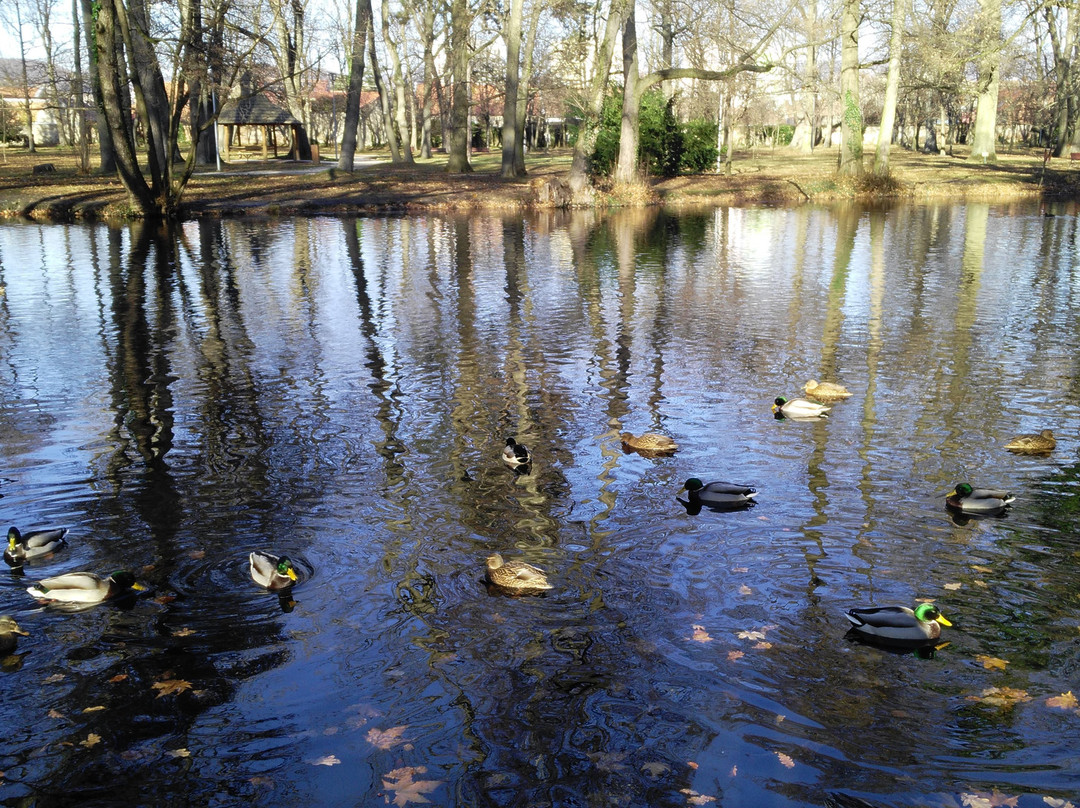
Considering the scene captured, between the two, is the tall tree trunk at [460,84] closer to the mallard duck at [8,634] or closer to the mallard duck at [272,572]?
the mallard duck at [272,572]

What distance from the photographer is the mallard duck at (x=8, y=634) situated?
19.2 ft

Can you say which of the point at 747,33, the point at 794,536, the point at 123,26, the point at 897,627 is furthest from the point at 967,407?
the point at 747,33

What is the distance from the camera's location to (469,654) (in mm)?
5777

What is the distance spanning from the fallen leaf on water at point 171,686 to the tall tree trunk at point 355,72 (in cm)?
3564

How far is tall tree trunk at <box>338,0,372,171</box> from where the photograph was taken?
38.0 m

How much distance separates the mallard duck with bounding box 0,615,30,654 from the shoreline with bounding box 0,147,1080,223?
28150mm

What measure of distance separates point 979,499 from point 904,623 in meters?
2.32

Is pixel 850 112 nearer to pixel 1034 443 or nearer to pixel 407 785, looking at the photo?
pixel 1034 443

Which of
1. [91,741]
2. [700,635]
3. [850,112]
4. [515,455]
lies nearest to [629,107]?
[850,112]

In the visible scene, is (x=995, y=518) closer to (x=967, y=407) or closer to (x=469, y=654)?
(x=967, y=407)

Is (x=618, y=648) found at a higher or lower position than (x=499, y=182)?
lower

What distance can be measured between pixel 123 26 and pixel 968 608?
2914 cm

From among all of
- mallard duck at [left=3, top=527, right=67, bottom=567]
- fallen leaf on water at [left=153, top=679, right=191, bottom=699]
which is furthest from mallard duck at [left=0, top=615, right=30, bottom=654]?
fallen leaf on water at [left=153, top=679, right=191, bottom=699]

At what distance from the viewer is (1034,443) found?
8.93 metres
